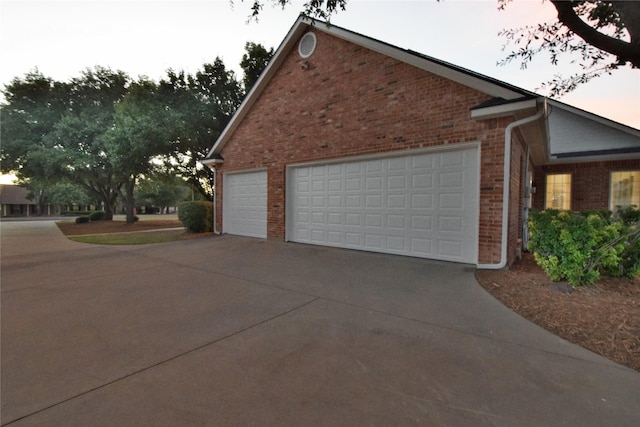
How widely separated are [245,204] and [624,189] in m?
15.1

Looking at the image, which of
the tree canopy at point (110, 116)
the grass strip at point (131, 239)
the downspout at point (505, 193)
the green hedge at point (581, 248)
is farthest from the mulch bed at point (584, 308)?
the tree canopy at point (110, 116)

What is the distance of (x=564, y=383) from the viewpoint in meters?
2.35

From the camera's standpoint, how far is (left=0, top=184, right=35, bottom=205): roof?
5359 centimetres

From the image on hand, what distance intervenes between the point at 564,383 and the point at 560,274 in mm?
2927

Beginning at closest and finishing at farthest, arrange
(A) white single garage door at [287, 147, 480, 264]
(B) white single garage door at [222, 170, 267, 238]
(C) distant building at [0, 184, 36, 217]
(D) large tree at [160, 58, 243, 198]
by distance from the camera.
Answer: (A) white single garage door at [287, 147, 480, 264], (B) white single garage door at [222, 170, 267, 238], (D) large tree at [160, 58, 243, 198], (C) distant building at [0, 184, 36, 217]

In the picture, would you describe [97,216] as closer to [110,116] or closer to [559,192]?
[110,116]

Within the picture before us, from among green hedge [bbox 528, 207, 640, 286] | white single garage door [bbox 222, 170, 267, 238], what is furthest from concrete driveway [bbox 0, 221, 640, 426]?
white single garage door [bbox 222, 170, 267, 238]

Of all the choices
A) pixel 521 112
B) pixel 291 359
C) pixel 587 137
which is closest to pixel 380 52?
pixel 521 112

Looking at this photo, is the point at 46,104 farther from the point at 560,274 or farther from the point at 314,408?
the point at 560,274

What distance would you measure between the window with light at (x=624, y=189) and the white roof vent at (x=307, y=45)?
42.3 feet

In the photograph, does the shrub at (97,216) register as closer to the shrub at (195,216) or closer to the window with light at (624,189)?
the shrub at (195,216)

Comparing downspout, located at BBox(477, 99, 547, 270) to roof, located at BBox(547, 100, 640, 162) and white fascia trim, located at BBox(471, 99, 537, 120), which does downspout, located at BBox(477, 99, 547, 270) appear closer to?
white fascia trim, located at BBox(471, 99, 537, 120)

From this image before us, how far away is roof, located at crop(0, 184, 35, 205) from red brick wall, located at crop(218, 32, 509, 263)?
6917 cm

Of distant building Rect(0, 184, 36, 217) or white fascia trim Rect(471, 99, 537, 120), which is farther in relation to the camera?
distant building Rect(0, 184, 36, 217)
